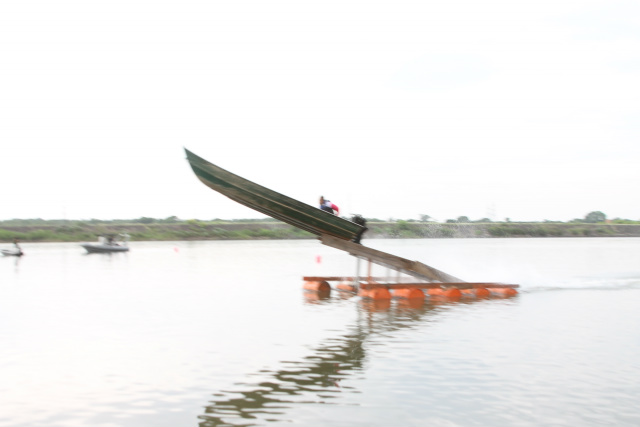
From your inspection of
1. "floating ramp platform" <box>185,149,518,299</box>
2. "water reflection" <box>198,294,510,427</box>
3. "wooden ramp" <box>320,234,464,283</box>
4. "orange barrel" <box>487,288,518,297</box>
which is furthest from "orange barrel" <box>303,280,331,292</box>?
"water reflection" <box>198,294,510,427</box>

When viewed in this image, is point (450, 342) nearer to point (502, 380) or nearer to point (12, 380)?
point (502, 380)

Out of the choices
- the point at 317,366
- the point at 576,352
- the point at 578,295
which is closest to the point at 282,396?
the point at 317,366

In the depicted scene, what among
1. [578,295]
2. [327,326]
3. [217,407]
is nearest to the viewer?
[217,407]

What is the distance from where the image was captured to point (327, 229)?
22.1 m

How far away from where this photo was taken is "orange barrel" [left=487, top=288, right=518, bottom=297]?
24609 mm

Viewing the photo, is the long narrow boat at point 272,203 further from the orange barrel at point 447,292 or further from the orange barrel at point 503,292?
the orange barrel at point 503,292

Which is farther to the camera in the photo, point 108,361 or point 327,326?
point 327,326

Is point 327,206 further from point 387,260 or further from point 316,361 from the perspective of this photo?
point 316,361

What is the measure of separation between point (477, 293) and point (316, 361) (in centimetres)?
1242

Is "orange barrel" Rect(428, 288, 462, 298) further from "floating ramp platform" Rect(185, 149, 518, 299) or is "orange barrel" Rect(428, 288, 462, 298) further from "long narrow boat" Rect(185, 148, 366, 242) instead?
"long narrow boat" Rect(185, 148, 366, 242)

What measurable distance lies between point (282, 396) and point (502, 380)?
3.86 meters

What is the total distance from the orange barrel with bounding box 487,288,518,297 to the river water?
667mm

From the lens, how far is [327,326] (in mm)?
17922

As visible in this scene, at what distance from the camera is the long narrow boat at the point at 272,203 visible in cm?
1923
